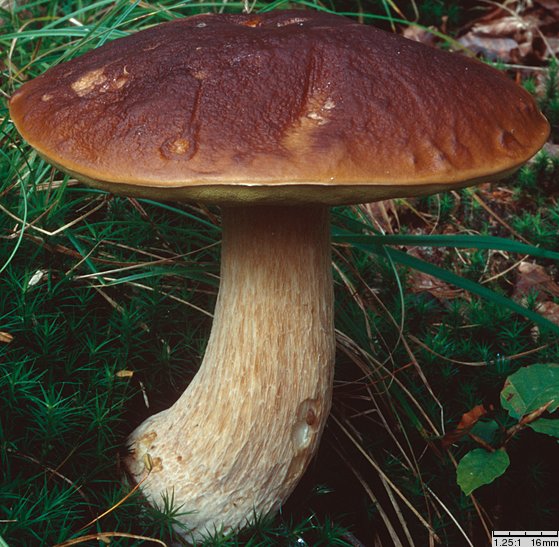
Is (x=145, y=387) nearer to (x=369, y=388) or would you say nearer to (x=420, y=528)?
(x=369, y=388)

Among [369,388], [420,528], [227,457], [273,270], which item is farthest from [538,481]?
[273,270]

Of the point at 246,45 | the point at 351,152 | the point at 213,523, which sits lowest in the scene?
the point at 213,523

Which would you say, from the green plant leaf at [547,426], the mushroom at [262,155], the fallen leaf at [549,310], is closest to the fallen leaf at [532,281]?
the fallen leaf at [549,310]

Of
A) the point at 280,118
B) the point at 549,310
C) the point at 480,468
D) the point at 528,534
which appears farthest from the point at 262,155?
the point at 549,310

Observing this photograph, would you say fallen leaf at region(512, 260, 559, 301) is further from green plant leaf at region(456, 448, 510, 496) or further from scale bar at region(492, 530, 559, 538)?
green plant leaf at region(456, 448, 510, 496)

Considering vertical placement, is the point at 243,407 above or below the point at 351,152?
below

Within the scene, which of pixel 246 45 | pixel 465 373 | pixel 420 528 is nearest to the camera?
pixel 246 45
